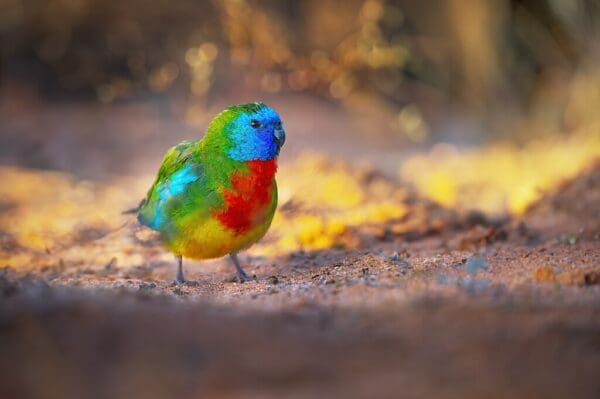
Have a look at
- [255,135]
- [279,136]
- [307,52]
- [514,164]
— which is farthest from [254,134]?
[307,52]

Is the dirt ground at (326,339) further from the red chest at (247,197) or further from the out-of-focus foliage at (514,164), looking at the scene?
the out-of-focus foliage at (514,164)

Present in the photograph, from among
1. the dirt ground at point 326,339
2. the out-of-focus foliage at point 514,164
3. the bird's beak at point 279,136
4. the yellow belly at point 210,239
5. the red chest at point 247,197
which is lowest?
the dirt ground at point 326,339

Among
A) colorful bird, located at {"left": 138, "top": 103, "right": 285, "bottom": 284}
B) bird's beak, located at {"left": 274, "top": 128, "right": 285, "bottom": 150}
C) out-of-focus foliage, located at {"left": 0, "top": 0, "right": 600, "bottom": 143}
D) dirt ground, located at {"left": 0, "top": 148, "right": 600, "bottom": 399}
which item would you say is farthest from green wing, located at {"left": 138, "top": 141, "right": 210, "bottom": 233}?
out-of-focus foliage, located at {"left": 0, "top": 0, "right": 600, "bottom": 143}

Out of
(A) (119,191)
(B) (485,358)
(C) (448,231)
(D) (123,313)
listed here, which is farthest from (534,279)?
(A) (119,191)

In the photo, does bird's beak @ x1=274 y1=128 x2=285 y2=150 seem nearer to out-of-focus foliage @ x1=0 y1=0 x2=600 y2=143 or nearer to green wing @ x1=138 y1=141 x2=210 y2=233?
green wing @ x1=138 y1=141 x2=210 y2=233

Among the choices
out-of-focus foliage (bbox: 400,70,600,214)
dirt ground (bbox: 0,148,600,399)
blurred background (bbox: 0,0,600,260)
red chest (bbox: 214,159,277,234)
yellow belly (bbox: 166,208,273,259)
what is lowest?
dirt ground (bbox: 0,148,600,399)

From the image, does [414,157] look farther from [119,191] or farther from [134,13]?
[134,13]

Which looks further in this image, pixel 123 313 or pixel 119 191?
pixel 119 191

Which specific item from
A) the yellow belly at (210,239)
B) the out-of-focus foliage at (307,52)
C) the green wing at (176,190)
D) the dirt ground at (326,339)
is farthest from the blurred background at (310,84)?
the dirt ground at (326,339)
